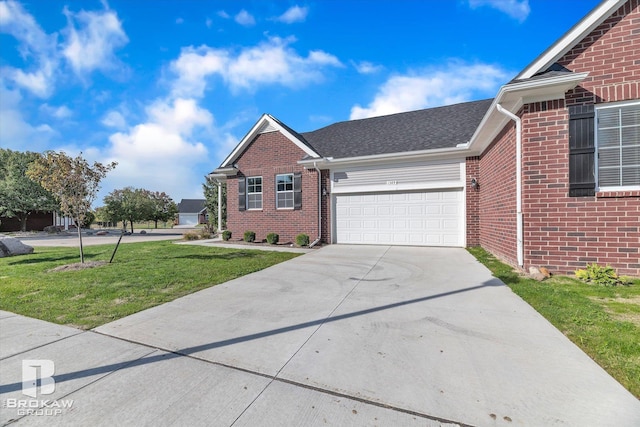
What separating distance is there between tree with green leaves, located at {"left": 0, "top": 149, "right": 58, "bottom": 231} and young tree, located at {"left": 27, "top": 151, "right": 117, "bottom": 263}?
2496 cm

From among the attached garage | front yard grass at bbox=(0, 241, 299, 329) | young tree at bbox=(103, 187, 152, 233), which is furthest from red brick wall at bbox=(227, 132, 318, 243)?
young tree at bbox=(103, 187, 152, 233)

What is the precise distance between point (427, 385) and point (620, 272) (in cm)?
560

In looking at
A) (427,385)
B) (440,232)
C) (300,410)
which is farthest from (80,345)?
(440,232)

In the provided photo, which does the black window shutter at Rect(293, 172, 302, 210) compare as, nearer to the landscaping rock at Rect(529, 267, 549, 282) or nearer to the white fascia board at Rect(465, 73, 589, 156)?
the white fascia board at Rect(465, 73, 589, 156)

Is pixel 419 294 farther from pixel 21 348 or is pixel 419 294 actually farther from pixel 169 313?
pixel 21 348

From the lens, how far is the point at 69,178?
285 inches

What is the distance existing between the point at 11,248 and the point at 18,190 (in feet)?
68.6

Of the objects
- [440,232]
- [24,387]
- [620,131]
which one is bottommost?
[24,387]

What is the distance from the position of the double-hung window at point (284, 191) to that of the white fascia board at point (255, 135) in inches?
53.2

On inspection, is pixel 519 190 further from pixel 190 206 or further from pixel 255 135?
pixel 190 206

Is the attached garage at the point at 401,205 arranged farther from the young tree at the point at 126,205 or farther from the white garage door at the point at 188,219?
the white garage door at the point at 188,219

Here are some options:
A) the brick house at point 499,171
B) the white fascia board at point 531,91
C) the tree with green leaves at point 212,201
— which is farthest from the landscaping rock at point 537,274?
the tree with green leaves at point 212,201

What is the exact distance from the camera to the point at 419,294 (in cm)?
455

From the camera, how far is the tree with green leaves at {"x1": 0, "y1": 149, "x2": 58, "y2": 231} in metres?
24.3
